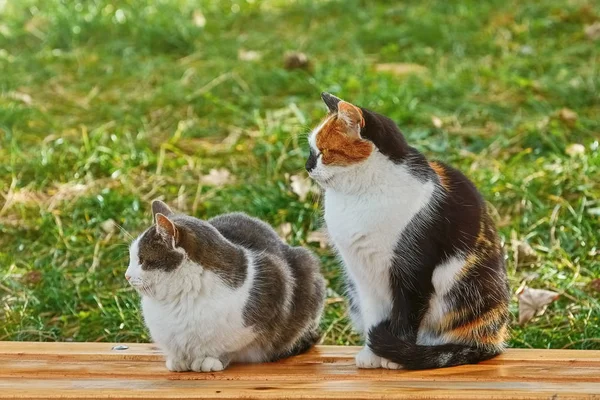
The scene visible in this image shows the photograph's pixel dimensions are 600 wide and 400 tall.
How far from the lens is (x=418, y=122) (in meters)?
5.13

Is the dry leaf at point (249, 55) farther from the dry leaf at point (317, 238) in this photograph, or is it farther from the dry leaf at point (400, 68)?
the dry leaf at point (317, 238)

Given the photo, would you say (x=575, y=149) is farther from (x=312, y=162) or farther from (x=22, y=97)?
(x=22, y=97)

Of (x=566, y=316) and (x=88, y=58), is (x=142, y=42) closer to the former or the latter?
(x=88, y=58)

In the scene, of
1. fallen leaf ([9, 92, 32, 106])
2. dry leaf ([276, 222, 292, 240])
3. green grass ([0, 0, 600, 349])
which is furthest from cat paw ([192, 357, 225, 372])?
fallen leaf ([9, 92, 32, 106])

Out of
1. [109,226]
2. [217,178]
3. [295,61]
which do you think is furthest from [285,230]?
[295,61]

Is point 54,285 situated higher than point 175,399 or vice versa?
point 175,399

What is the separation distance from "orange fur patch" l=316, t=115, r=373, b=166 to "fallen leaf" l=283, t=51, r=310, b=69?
3124 millimetres

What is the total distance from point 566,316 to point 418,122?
175cm

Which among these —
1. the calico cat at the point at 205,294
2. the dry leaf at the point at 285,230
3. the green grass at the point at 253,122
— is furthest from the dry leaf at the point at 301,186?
the calico cat at the point at 205,294

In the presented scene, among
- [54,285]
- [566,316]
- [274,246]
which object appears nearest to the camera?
[274,246]

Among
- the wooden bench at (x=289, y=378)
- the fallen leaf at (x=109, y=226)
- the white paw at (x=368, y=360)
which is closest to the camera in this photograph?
the wooden bench at (x=289, y=378)

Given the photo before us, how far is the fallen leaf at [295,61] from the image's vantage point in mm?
5878

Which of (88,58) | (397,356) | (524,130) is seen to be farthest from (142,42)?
(397,356)

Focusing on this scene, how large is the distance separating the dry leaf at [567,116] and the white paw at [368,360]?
2506 mm
